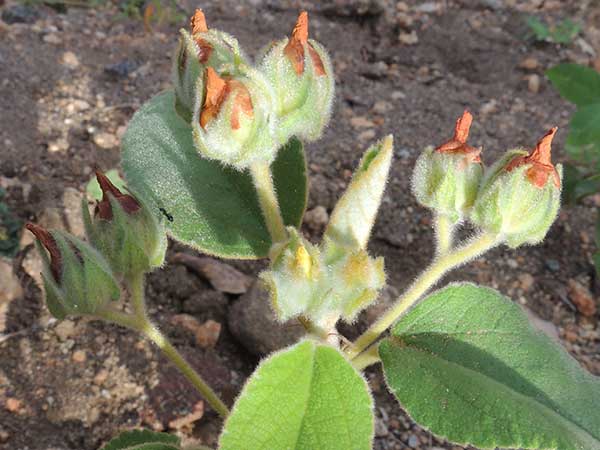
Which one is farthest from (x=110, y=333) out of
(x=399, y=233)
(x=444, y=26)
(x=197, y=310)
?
(x=444, y=26)

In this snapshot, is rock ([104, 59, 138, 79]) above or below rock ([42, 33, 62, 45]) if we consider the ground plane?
above

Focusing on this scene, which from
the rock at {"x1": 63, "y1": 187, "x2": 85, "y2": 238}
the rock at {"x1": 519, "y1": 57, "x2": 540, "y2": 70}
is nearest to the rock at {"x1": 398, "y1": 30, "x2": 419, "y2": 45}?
the rock at {"x1": 519, "y1": 57, "x2": 540, "y2": 70}

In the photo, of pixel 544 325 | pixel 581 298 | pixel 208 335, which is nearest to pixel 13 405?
pixel 208 335

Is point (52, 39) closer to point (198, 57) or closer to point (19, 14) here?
point (19, 14)

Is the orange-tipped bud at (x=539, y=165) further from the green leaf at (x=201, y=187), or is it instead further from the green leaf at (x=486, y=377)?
the green leaf at (x=201, y=187)

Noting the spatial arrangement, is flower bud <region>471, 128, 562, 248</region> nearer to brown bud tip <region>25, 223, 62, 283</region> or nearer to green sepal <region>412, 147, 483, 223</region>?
green sepal <region>412, 147, 483, 223</region>

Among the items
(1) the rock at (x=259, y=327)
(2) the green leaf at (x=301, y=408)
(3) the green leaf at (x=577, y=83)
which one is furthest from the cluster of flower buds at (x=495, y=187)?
Answer: (3) the green leaf at (x=577, y=83)

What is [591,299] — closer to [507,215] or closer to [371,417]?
[507,215]
